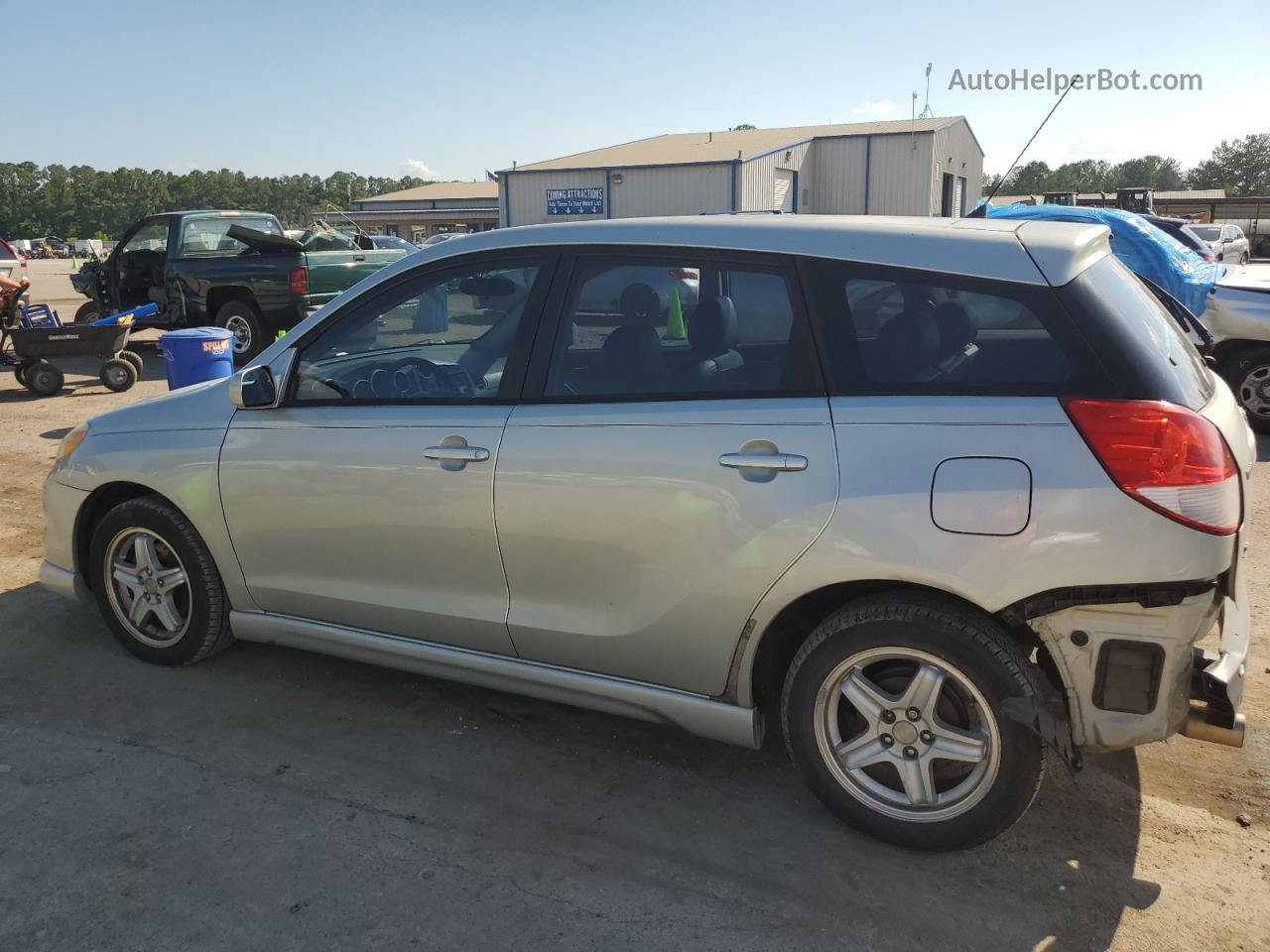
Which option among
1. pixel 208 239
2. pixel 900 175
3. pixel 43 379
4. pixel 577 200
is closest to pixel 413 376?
pixel 43 379

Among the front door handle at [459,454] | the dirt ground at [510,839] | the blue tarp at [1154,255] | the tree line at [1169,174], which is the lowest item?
the dirt ground at [510,839]

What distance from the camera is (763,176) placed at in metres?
33.4

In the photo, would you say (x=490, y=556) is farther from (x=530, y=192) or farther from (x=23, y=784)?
(x=530, y=192)

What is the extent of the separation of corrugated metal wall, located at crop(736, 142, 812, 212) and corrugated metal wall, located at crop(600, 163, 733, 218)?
0.47m

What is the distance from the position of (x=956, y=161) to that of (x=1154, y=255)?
3324 centimetres

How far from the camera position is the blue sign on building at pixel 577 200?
34.5m

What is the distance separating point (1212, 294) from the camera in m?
8.87

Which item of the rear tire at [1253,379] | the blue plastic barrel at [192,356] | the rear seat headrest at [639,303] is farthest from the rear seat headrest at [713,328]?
the rear tire at [1253,379]

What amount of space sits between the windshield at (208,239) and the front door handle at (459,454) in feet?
38.1

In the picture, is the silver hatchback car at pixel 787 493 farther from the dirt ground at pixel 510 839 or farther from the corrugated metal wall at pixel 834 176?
the corrugated metal wall at pixel 834 176

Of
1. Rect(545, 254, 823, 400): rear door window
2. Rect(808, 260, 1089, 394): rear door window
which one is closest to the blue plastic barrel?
Rect(545, 254, 823, 400): rear door window

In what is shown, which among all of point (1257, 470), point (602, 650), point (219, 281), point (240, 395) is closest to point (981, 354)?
point (602, 650)

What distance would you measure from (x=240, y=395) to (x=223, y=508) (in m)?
0.47

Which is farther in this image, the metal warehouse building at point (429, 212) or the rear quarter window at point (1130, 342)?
the metal warehouse building at point (429, 212)
